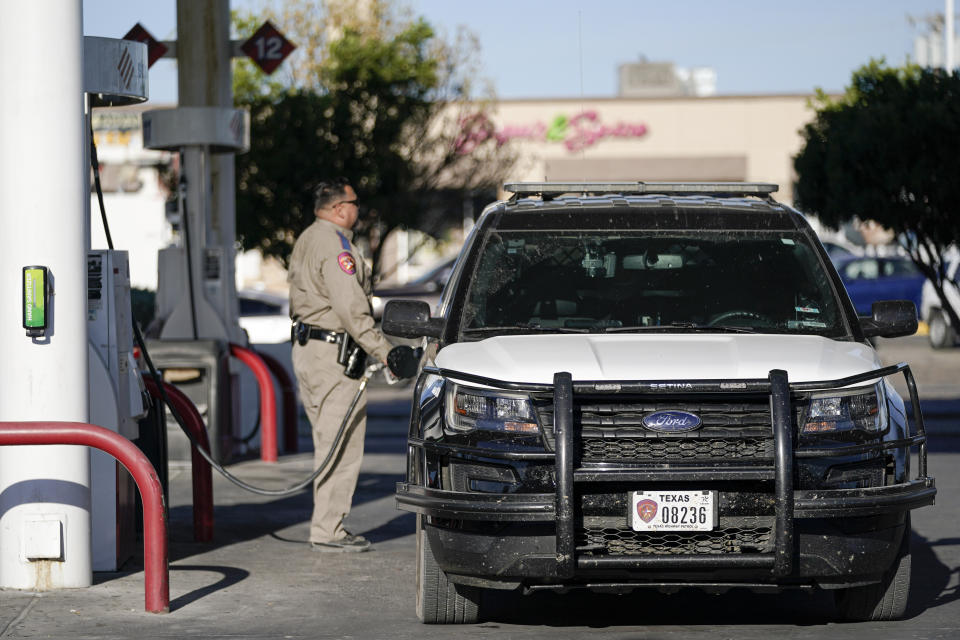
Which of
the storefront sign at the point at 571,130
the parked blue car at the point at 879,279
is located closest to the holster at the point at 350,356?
the parked blue car at the point at 879,279

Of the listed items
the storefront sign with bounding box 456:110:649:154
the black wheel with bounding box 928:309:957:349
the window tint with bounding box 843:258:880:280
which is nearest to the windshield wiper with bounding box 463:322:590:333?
the black wheel with bounding box 928:309:957:349

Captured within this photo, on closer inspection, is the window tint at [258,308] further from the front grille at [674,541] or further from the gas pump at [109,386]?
the front grille at [674,541]

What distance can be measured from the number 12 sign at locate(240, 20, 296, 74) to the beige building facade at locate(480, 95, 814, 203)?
102ft

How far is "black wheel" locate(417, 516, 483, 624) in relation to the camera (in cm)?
631

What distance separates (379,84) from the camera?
21.5 meters

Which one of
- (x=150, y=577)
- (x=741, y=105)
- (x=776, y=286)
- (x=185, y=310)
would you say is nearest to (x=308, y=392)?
(x=150, y=577)

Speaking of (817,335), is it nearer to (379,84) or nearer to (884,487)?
(884,487)

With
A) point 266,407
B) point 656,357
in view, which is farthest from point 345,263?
point 266,407

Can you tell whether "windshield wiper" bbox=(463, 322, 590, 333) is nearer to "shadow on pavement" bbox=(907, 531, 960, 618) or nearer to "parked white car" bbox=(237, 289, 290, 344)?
"shadow on pavement" bbox=(907, 531, 960, 618)

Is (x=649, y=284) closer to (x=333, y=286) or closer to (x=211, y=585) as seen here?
(x=333, y=286)

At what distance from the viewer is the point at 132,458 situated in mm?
6531

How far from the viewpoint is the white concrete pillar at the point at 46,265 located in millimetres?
6848

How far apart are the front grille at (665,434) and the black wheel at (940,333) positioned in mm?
19534

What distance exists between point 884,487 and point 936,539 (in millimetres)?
3016
